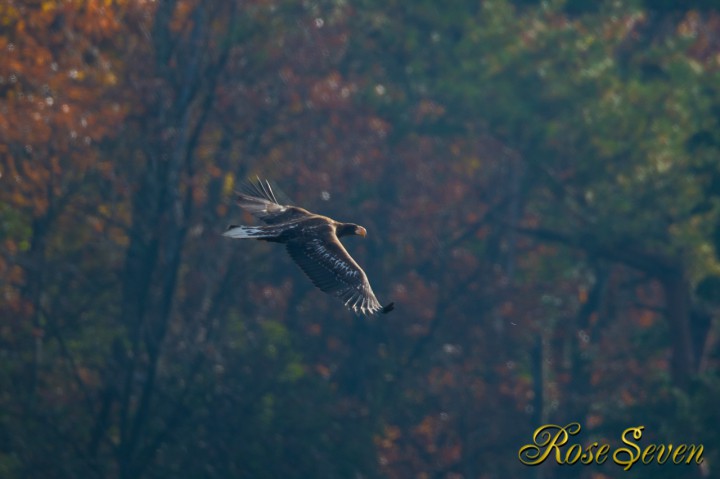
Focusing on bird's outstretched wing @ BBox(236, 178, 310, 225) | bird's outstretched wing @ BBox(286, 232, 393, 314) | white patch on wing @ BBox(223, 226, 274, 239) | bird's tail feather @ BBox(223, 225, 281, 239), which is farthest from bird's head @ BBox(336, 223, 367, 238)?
white patch on wing @ BBox(223, 226, 274, 239)

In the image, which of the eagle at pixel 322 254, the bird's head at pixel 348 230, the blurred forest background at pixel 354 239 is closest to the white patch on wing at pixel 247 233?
the eagle at pixel 322 254

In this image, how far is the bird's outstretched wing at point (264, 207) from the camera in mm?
13977

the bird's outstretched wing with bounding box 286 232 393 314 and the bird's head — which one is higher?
the bird's head

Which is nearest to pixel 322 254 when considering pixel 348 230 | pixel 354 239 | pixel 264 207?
pixel 348 230

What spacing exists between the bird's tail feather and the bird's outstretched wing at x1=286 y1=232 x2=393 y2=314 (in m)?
0.30

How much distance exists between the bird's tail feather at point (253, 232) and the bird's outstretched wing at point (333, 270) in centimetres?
30

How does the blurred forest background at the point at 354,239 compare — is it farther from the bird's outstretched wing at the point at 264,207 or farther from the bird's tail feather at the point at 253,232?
the bird's tail feather at the point at 253,232

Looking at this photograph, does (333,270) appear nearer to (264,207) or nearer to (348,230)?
(348,230)

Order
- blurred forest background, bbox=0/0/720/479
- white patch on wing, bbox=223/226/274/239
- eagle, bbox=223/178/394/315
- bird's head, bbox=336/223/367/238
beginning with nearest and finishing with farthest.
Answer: white patch on wing, bbox=223/226/274/239
eagle, bbox=223/178/394/315
bird's head, bbox=336/223/367/238
blurred forest background, bbox=0/0/720/479

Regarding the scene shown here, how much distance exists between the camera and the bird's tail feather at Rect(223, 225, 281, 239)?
40.5 ft

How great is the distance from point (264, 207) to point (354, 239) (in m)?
16.3

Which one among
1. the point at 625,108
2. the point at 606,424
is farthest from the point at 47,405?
the point at 625,108

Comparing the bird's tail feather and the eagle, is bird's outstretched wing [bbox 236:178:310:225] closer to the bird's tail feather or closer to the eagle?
the eagle

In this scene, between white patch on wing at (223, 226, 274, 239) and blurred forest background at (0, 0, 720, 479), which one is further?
blurred forest background at (0, 0, 720, 479)
